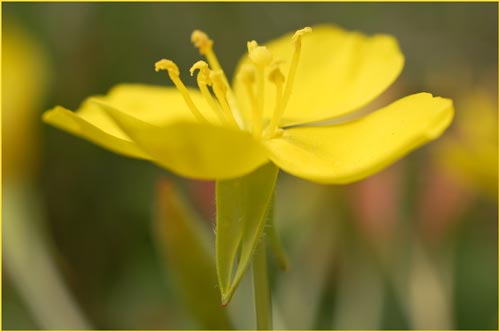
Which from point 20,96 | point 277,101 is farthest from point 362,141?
point 20,96

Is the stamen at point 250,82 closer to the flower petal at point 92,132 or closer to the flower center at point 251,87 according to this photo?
the flower center at point 251,87

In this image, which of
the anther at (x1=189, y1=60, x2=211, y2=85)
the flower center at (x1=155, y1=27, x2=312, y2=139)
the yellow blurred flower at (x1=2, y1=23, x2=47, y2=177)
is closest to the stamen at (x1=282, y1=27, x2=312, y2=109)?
the flower center at (x1=155, y1=27, x2=312, y2=139)

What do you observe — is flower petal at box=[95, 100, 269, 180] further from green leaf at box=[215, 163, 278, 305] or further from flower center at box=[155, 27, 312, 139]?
flower center at box=[155, 27, 312, 139]

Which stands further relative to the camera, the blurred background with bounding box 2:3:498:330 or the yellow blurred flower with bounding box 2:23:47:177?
the yellow blurred flower with bounding box 2:23:47:177

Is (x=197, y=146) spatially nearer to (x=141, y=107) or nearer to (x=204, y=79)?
(x=204, y=79)

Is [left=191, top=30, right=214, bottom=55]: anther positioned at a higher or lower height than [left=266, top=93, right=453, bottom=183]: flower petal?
higher

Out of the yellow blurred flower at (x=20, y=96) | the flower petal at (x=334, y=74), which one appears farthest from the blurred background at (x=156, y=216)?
the flower petal at (x=334, y=74)
